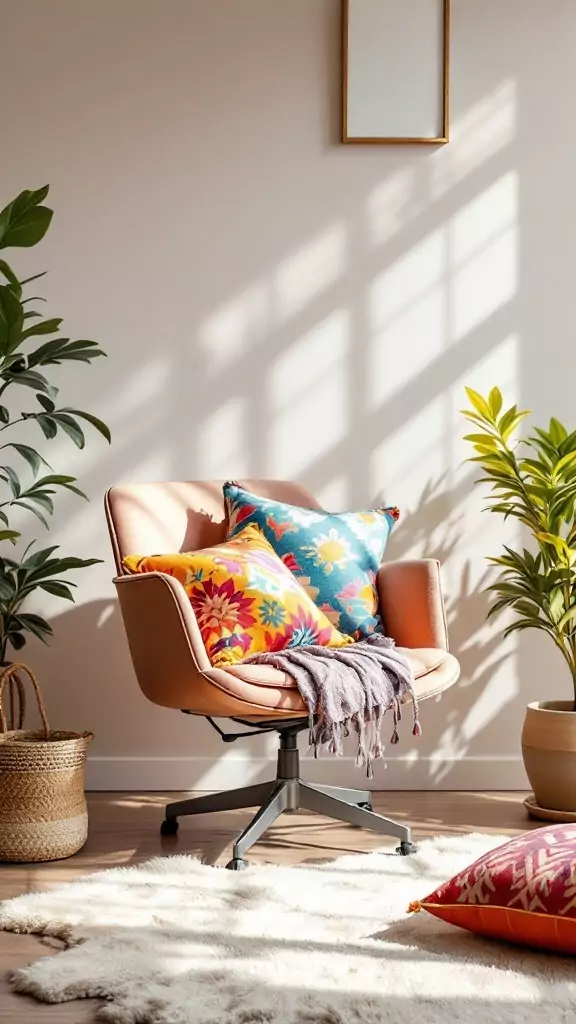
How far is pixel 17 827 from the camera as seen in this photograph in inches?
95.7

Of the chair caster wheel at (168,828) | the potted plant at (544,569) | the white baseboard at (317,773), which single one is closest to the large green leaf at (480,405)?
the potted plant at (544,569)

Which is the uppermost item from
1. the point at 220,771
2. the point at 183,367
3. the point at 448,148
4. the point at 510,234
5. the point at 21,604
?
the point at 448,148

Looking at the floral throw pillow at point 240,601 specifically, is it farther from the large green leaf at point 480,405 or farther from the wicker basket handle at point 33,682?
the large green leaf at point 480,405

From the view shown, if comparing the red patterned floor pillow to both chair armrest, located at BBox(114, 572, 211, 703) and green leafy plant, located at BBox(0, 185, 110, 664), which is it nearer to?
chair armrest, located at BBox(114, 572, 211, 703)

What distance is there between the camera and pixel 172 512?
9.22 feet

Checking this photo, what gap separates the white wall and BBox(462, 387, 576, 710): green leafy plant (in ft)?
0.75

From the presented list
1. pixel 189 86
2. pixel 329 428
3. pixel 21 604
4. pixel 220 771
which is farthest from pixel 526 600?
pixel 189 86

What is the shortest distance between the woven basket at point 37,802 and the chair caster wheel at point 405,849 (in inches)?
28.6

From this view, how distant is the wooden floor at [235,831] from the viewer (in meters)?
2.40

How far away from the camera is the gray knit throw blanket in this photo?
2291mm

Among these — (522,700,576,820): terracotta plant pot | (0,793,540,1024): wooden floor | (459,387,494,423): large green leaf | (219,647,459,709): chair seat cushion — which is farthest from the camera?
(459,387,494,423): large green leaf

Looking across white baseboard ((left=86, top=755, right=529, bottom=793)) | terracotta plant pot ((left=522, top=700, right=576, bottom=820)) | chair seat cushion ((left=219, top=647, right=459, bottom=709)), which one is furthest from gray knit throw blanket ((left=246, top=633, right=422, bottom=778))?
white baseboard ((left=86, top=755, right=529, bottom=793))

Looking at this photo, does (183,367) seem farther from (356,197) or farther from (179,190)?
(356,197)

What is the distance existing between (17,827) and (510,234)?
6.95ft
